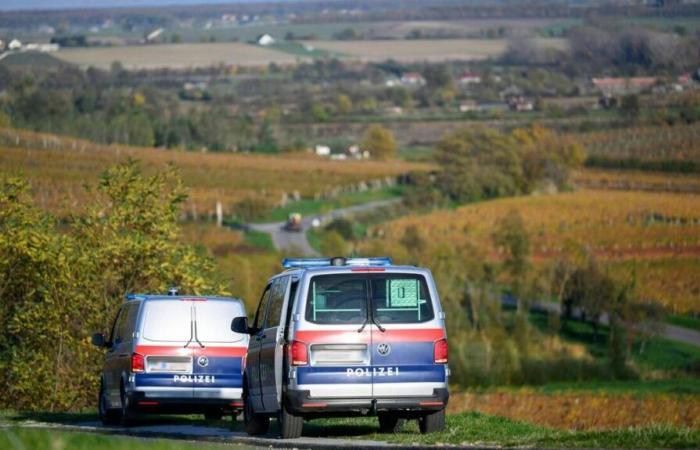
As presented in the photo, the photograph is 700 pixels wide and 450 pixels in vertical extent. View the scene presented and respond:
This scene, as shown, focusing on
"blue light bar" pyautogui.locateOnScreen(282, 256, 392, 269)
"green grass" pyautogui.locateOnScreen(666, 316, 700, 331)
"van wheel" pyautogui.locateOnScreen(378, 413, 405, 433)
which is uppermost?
"blue light bar" pyautogui.locateOnScreen(282, 256, 392, 269)

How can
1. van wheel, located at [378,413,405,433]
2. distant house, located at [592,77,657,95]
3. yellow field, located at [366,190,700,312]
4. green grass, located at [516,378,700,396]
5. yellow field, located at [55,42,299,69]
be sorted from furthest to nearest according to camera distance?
yellow field, located at [55,42,299,69], distant house, located at [592,77,657,95], yellow field, located at [366,190,700,312], green grass, located at [516,378,700,396], van wheel, located at [378,413,405,433]

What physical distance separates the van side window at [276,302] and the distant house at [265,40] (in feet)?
534

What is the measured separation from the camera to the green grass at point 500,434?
45.9ft

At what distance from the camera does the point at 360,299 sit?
17.2 metres

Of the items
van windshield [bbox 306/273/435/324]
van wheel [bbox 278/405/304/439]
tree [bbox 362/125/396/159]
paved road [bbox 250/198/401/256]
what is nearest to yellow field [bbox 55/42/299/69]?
tree [bbox 362/125/396/159]

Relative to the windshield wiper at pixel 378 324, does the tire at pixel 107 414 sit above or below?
below

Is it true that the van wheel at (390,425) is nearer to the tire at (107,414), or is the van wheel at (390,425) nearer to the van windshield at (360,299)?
the van windshield at (360,299)

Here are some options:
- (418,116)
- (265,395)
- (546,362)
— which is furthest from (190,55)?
(265,395)

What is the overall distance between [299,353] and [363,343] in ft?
2.41

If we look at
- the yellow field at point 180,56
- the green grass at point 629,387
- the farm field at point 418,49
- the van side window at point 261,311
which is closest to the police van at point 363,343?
the van side window at point 261,311

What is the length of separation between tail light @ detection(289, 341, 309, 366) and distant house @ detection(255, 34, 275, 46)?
164687 mm

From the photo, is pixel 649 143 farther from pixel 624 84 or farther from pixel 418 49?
pixel 418 49

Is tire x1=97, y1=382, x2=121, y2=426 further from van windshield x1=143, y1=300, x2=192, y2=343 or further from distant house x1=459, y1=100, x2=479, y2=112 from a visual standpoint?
distant house x1=459, y1=100, x2=479, y2=112

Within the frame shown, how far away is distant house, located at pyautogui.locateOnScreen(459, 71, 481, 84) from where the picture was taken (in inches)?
5893
